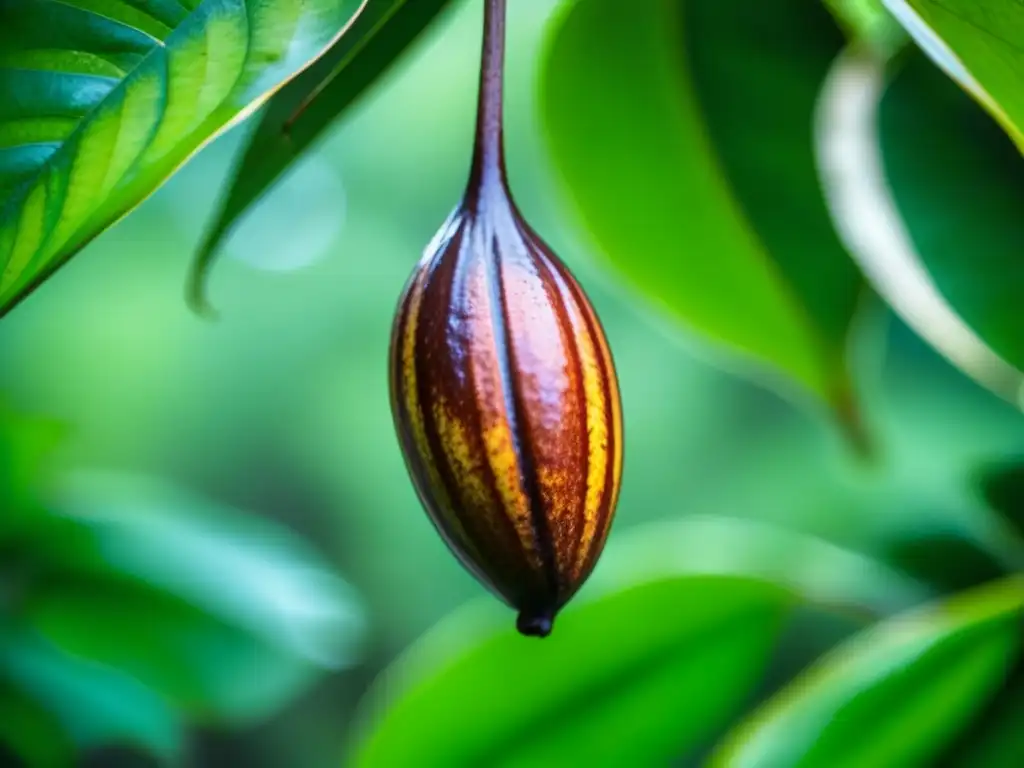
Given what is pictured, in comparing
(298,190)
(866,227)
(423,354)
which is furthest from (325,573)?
(298,190)

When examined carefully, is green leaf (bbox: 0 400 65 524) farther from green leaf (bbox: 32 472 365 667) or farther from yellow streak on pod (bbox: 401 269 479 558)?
yellow streak on pod (bbox: 401 269 479 558)

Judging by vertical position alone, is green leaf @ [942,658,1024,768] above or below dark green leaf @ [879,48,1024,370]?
below

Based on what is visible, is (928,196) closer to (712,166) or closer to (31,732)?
→ (712,166)

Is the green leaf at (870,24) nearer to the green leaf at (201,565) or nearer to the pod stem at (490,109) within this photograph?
the pod stem at (490,109)

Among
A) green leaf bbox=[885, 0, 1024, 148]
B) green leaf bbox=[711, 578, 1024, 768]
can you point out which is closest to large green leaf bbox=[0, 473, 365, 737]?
green leaf bbox=[711, 578, 1024, 768]

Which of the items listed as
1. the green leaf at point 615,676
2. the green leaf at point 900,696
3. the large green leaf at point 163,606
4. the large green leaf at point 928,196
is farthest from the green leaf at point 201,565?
the large green leaf at point 928,196

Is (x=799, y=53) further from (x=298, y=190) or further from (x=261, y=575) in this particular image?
(x=298, y=190)
